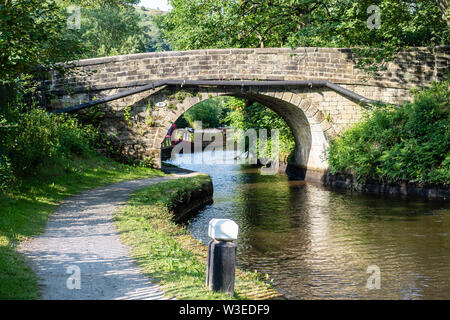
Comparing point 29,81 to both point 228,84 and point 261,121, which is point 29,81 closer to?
point 228,84

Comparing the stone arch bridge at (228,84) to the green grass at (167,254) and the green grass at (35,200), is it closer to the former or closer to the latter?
the green grass at (35,200)

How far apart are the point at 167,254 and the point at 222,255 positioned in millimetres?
1579

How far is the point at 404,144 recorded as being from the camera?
13.0 metres

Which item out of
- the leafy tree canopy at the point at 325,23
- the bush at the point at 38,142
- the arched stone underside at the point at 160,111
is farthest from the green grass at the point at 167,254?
the leafy tree canopy at the point at 325,23

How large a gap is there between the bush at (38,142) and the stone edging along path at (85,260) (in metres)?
1.44

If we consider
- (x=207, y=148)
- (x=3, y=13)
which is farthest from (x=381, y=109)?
(x=207, y=148)

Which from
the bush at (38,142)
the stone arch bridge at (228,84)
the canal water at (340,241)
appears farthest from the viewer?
the stone arch bridge at (228,84)

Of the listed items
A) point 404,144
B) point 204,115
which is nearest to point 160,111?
point 404,144

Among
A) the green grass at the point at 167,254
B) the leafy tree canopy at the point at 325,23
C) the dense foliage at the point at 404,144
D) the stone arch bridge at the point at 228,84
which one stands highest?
the leafy tree canopy at the point at 325,23

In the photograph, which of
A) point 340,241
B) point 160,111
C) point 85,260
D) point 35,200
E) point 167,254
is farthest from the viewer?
point 160,111

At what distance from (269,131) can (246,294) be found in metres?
16.8

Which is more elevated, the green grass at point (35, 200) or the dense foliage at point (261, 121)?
the dense foliage at point (261, 121)

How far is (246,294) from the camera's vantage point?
180 inches

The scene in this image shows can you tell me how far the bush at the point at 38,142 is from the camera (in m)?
8.66
